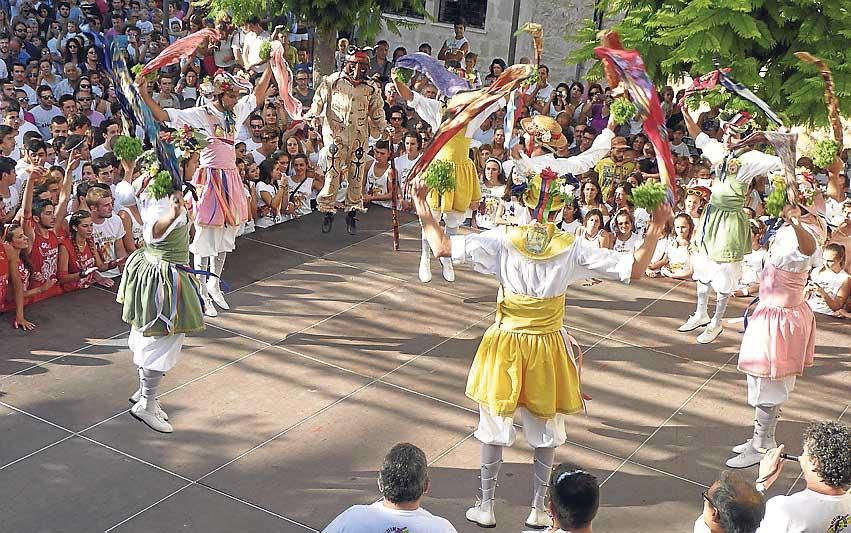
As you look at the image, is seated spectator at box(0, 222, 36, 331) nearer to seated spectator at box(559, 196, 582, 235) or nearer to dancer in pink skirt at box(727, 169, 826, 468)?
seated spectator at box(559, 196, 582, 235)

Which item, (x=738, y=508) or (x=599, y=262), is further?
(x=599, y=262)

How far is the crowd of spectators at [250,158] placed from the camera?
29.7 ft

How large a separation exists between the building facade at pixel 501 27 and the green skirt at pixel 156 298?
10550mm

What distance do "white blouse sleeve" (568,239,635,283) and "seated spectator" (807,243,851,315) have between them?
4.55m

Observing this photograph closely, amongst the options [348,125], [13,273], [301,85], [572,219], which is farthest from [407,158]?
[13,273]

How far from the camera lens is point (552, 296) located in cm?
594

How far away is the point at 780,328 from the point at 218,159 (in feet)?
14.2

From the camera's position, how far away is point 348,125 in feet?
35.0

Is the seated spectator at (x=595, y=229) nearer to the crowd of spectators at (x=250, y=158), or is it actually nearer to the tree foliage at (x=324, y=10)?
the crowd of spectators at (x=250, y=158)

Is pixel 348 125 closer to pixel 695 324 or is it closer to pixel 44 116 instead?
pixel 44 116

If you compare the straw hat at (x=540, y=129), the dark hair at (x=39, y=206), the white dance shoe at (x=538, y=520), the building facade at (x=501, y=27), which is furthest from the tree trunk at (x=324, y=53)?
the white dance shoe at (x=538, y=520)

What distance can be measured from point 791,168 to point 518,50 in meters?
11.5

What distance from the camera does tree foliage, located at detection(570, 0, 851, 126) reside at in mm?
11320

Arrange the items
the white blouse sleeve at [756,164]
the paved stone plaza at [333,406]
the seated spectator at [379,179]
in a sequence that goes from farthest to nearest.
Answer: the seated spectator at [379,179] < the white blouse sleeve at [756,164] < the paved stone plaza at [333,406]
